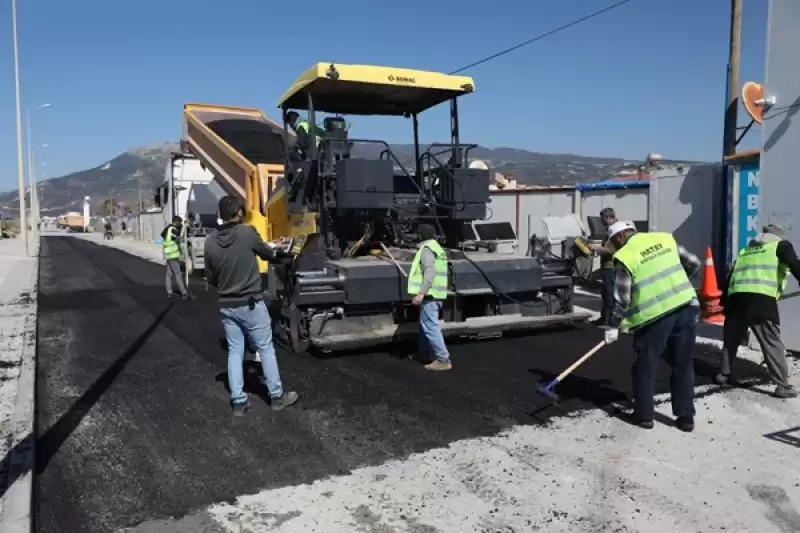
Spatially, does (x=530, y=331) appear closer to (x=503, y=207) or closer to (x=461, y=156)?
(x=461, y=156)

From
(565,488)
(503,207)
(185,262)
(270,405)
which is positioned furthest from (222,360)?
(503,207)

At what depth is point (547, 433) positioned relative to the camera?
4848 millimetres

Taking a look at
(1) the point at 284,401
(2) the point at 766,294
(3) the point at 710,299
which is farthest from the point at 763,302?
(1) the point at 284,401

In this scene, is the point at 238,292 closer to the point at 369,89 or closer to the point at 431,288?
the point at 431,288

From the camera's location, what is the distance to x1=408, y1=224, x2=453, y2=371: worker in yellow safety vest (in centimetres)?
647

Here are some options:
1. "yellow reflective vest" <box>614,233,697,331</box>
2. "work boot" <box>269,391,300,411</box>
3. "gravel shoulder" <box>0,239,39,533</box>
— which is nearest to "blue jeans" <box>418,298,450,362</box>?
"work boot" <box>269,391,300,411</box>

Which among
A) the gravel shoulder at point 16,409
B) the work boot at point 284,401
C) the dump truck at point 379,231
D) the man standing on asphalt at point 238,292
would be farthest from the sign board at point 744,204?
the gravel shoulder at point 16,409

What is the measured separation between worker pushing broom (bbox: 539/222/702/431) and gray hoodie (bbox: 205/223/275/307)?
2.76 meters

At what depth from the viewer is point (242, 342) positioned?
5480 mm

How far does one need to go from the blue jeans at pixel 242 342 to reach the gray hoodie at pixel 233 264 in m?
0.09

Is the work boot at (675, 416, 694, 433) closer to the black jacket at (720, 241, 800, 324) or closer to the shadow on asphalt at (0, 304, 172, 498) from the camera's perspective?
the black jacket at (720, 241, 800, 324)

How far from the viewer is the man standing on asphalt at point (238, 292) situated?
5.35 m

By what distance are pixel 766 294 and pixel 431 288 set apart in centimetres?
286

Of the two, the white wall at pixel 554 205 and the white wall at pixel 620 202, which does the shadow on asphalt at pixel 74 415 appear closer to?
the white wall at pixel 554 205
